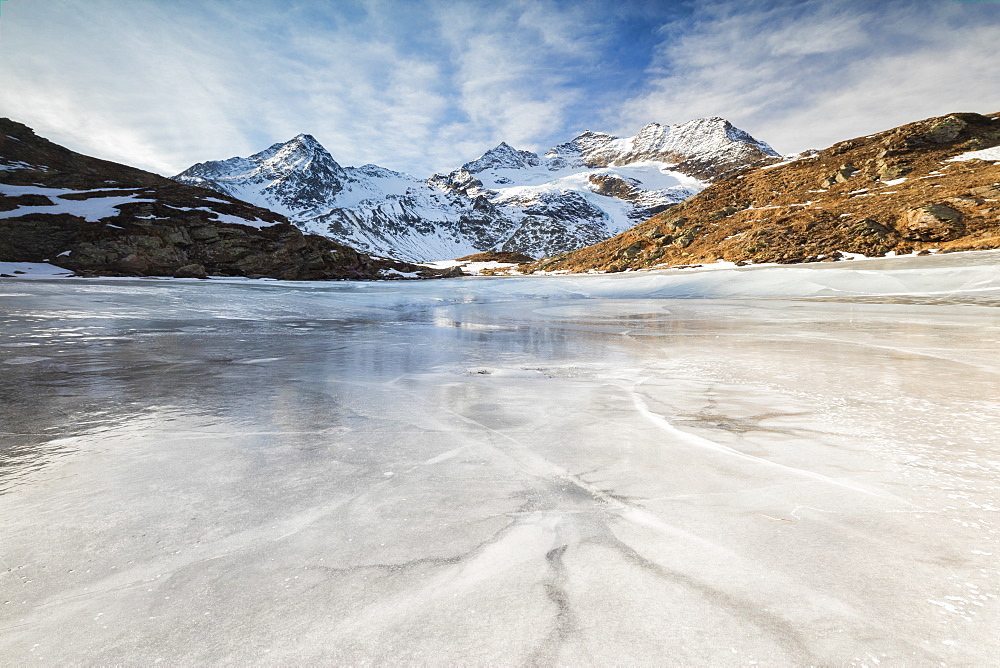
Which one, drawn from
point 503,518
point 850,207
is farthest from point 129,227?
point 850,207

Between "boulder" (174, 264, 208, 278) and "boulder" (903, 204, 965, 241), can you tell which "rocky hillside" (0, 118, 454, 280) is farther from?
"boulder" (903, 204, 965, 241)

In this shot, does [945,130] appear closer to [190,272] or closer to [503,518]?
[503,518]

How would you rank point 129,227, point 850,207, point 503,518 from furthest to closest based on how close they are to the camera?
1. point 129,227
2. point 850,207
3. point 503,518

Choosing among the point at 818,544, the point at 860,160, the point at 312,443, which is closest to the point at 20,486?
the point at 312,443

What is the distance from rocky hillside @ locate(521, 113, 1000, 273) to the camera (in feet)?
81.8

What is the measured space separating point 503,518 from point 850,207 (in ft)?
129

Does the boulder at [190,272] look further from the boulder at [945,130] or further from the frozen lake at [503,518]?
the boulder at [945,130]

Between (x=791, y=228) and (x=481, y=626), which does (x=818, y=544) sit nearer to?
(x=481, y=626)

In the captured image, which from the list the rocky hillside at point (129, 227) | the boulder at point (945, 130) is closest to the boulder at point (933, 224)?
the boulder at point (945, 130)

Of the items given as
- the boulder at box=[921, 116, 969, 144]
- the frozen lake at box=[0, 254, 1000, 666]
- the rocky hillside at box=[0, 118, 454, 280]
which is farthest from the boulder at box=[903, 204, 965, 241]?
the rocky hillside at box=[0, 118, 454, 280]

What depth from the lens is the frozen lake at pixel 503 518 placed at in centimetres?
123

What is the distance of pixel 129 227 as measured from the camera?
3472 centimetres

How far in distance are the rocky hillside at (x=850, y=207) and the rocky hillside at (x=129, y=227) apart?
32790mm

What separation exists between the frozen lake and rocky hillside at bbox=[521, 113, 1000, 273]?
95.0ft
